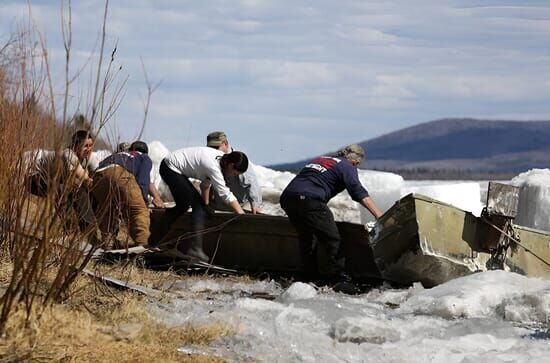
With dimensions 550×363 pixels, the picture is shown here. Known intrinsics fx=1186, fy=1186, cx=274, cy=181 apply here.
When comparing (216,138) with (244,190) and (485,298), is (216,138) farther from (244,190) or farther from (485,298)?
(485,298)

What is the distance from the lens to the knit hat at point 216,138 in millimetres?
13500

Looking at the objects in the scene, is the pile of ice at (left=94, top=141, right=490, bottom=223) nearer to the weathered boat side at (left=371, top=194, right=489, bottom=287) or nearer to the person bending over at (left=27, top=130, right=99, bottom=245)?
the weathered boat side at (left=371, top=194, right=489, bottom=287)

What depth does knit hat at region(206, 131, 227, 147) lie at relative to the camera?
1350 cm

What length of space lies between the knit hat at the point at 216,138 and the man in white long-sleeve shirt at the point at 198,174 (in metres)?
0.55

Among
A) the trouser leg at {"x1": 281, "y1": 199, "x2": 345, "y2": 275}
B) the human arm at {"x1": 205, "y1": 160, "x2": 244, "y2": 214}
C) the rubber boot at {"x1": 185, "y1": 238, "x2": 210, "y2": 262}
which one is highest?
the human arm at {"x1": 205, "y1": 160, "x2": 244, "y2": 214}

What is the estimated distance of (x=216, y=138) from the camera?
13.5 metres

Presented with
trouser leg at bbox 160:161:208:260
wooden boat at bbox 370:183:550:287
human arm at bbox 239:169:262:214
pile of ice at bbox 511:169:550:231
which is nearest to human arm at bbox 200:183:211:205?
trouser leg at bbox 160:161:208:260

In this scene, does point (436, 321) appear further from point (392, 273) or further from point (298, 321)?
point (392, 273)

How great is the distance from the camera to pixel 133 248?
1184 cm

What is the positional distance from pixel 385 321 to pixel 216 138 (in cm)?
481

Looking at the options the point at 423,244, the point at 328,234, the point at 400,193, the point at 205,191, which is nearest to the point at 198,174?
the point at 205,191

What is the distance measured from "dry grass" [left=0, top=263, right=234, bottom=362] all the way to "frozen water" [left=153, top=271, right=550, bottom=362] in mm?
227

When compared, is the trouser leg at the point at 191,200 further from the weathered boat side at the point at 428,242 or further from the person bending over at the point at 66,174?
the person bending over at the point at 66,174

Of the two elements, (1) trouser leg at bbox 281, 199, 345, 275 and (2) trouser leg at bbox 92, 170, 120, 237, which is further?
(1) trouser leg at bbox 281, 199, 345, 275
